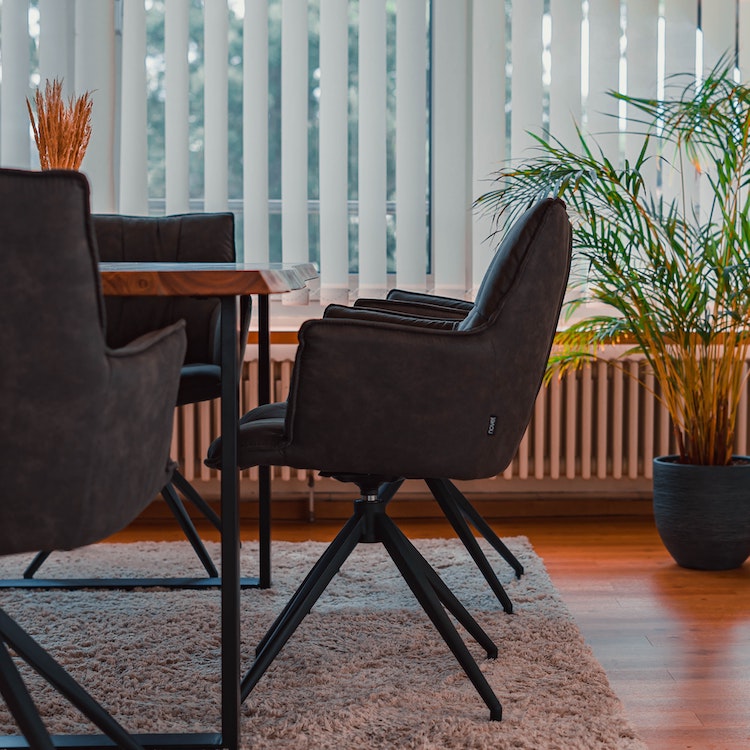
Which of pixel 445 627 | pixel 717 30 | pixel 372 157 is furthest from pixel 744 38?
pixel 445 627

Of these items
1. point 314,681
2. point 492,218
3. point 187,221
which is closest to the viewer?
point 314,681

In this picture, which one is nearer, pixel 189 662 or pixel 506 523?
pixel 189 662

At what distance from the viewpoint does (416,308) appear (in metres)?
2.62

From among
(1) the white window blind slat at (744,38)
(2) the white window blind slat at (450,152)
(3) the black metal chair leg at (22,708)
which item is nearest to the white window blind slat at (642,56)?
(1) the white window blind slat at (744,38)

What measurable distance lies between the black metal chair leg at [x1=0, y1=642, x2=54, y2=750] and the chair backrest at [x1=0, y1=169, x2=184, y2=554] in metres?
0.30

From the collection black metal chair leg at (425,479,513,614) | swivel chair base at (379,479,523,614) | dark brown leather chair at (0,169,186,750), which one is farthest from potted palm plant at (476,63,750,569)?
dark brown leather chair at (0,169,186,750)

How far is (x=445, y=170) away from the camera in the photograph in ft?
11.8

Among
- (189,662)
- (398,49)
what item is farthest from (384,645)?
(398,49)

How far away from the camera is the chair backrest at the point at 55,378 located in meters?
1.15

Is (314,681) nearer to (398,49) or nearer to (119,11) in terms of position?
(398,49)

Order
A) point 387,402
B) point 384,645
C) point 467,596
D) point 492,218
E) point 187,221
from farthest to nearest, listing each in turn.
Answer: point 492,218 → point 187,221 → point 467,596 → point 384,645 → point 387,402

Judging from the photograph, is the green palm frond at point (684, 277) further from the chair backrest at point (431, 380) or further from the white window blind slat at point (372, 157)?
the chair backrest at point (431, 380)

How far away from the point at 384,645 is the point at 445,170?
1962mm

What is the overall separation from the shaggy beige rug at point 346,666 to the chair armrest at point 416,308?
2.36 feet
